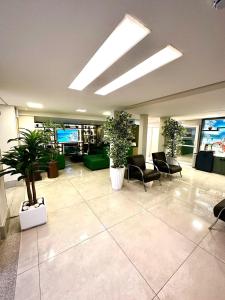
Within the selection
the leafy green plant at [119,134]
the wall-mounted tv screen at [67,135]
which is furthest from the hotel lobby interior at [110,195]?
the wall-mounted tv screen at [67,135]

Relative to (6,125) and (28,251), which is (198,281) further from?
(6,125)

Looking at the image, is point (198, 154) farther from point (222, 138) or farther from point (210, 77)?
point (210, 77)

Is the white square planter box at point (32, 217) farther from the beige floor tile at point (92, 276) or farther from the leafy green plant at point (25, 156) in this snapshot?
the beige floor tile at point (92, 276)

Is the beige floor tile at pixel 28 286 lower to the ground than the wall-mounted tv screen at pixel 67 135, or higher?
lower

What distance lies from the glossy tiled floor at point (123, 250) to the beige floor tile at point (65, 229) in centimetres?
1

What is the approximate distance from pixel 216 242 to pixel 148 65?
2.73 meters

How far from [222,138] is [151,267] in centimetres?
581

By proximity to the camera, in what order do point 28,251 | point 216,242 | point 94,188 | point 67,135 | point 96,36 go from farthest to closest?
point 67,135, point 94,188, point 216,242, point 28,251, point 96,36

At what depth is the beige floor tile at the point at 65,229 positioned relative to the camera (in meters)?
1.86

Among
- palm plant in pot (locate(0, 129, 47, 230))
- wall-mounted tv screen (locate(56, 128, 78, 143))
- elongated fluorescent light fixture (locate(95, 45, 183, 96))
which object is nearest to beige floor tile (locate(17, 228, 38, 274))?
palm plant in pot (locate(0, 129, 47, 230))

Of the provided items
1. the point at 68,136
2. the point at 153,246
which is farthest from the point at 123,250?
the point at 68,136

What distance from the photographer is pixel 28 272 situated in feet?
5.03

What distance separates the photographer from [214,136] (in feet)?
18.2

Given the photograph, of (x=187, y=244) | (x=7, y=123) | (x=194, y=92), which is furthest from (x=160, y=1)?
(x=7, y=123)
